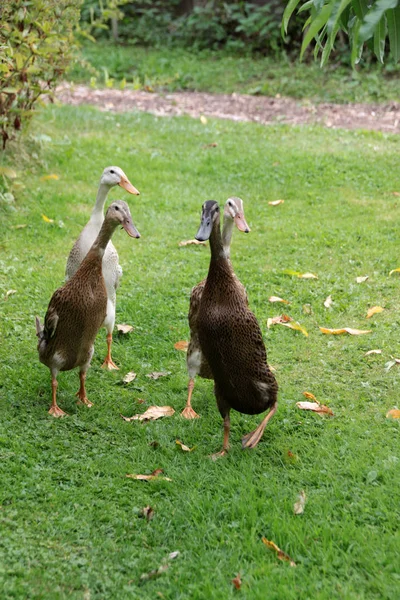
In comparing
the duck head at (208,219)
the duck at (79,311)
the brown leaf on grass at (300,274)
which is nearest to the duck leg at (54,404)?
the duck at (79,311)

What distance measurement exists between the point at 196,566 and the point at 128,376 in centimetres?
207

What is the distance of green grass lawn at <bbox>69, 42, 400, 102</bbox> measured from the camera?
13.6 meters

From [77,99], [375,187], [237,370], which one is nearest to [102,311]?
[237,370]

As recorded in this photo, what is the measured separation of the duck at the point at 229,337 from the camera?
4.30 metres

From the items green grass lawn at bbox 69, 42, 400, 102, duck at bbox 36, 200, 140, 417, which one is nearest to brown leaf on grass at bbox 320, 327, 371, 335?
duck at bbox 36, 200, 140, 417

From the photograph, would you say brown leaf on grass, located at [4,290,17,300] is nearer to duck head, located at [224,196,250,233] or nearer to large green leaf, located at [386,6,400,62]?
duck head, located at [224,196,250,233]

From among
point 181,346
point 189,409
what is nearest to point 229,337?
point 189,409

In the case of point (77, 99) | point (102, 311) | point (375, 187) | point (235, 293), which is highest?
point (235, 293)

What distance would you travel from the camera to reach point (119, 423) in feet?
15.8

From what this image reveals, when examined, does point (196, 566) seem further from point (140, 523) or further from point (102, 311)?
point (102, 311)

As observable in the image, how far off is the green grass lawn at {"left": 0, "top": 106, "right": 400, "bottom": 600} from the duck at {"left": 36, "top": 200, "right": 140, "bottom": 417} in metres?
0.34

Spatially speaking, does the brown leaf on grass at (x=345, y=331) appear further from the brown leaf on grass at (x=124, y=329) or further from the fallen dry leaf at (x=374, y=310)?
the brown leaf on grass at (x=124, y=329)

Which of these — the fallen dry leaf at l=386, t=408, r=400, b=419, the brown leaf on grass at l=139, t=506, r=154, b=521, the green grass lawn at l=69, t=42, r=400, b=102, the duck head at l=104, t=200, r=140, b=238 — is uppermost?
the duck head at l=104, t=200, r=140, b=238

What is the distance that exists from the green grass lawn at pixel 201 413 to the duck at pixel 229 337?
0.36 meters
